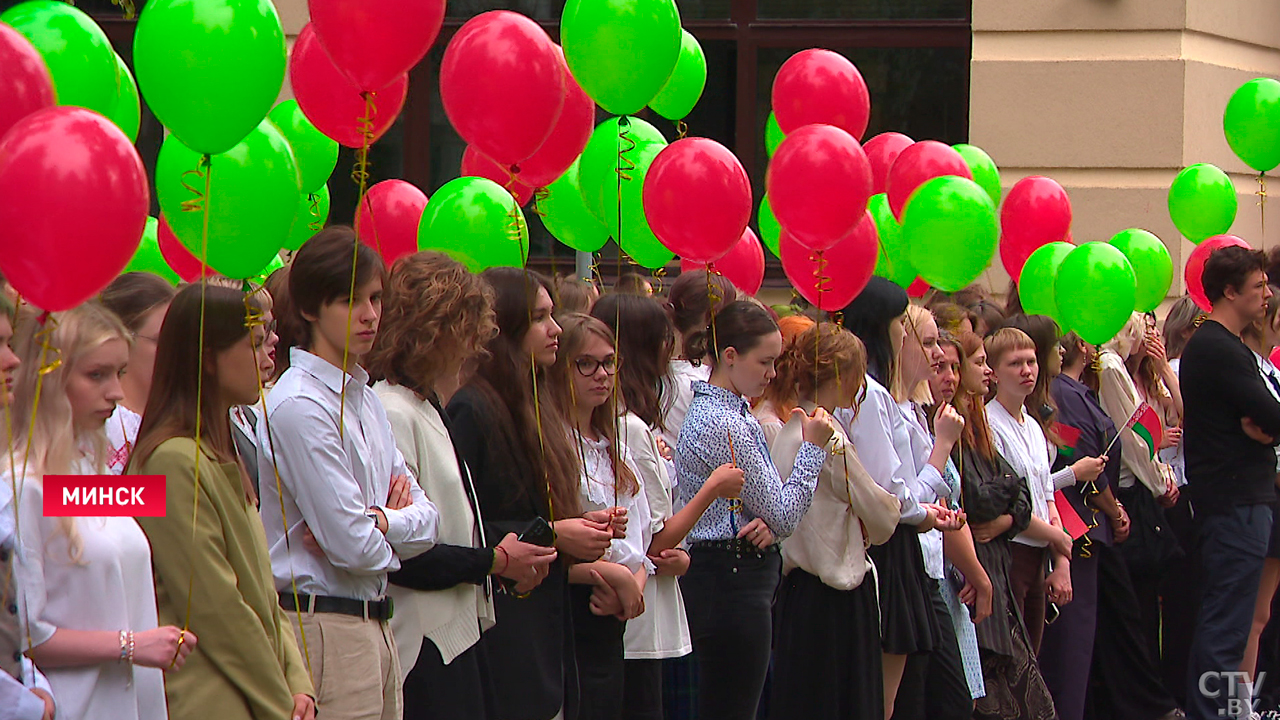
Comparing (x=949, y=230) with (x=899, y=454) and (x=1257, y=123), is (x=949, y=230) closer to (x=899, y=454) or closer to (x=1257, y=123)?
(x=899, y=454)

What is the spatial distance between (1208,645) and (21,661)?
5760 millimetres

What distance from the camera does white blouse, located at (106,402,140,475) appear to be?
4133 millimetres

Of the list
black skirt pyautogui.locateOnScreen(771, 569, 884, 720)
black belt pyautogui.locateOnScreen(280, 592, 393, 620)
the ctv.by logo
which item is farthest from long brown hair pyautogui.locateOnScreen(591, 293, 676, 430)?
the ctv.by logo

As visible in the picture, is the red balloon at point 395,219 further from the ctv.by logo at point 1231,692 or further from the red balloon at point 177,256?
the ctv.by logo at point 1231,692

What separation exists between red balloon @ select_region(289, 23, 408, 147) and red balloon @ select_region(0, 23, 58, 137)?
1.70 metres

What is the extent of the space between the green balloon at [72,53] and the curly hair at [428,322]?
1010mm

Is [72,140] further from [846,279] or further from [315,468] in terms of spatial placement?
[846,279]

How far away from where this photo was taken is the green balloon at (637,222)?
6.37m

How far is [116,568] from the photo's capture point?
3445mm

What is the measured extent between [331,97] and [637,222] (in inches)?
47.8

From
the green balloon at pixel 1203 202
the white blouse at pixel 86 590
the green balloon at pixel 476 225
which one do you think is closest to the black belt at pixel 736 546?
the green balloon at pixel 476 225

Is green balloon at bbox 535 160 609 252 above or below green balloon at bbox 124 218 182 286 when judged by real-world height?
above

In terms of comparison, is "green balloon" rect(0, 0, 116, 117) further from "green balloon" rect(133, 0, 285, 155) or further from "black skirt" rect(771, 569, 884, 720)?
"black skirt" rect(771, 569, 884, 720)

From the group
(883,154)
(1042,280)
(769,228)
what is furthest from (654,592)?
(883,154)
